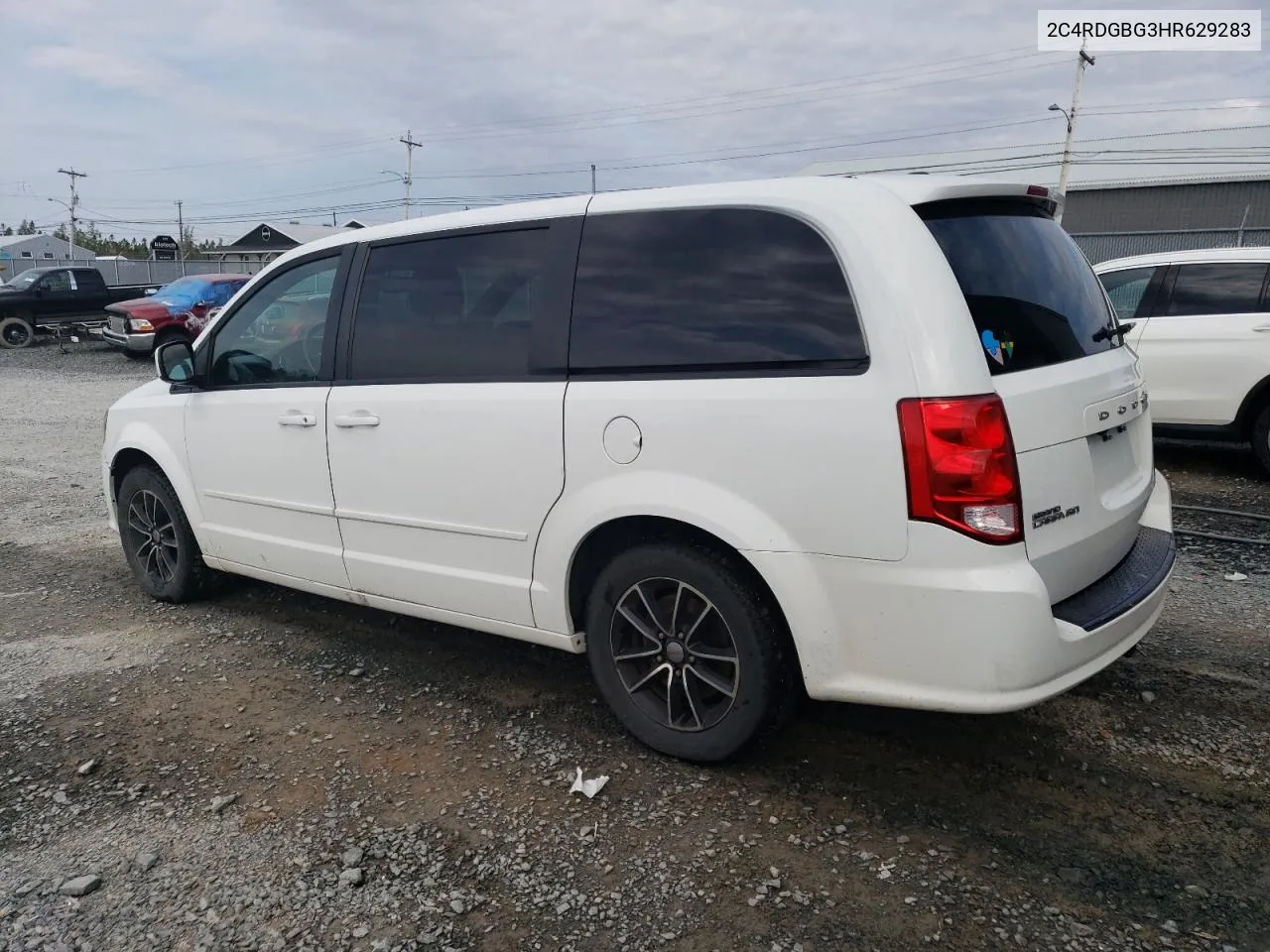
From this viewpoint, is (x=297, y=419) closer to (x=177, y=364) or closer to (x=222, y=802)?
(x=177, y=364)

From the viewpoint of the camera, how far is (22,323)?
2205cm

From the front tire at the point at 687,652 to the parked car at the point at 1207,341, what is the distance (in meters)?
6.04

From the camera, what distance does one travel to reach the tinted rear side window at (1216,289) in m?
7.34

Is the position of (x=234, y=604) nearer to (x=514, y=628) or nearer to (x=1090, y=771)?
(x=514, y=628)

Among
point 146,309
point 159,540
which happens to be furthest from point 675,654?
point 146,309

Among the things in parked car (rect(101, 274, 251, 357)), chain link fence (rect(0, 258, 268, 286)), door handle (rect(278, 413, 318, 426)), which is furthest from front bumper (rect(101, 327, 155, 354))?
chain link fence (rect(0, 258, 268, 286))

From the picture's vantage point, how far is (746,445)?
2.81 metres

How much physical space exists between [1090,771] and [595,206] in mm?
2543

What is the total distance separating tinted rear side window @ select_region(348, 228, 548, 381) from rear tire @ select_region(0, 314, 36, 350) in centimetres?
2253

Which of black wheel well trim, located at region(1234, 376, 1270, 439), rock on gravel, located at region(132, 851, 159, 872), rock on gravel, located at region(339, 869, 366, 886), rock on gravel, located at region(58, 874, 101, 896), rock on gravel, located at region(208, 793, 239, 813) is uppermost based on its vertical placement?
black wheel well trim, located at region(1234, 376, 1270, 439)

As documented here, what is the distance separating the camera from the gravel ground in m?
2.49

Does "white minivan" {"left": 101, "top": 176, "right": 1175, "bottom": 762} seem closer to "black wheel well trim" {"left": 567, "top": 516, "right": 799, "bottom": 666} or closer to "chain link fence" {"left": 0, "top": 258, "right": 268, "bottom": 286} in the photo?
"black wheel well trim" {"left": 567, "top": 516, "right": 799, "bottom": 666}

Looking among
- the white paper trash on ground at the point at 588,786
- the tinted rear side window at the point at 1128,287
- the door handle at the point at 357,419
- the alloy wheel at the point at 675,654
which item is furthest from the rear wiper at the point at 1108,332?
the tinted rear side window at the point at 1128,287

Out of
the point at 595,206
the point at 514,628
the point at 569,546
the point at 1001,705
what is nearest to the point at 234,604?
the point at 514,628
